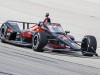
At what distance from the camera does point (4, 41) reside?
17.8 metres

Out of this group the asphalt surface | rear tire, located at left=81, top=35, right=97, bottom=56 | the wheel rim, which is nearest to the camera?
the asphalt surface

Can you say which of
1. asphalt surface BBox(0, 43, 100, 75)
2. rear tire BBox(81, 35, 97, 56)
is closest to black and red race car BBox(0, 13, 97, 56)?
rear tire BBox(81, 35, 97, 56)

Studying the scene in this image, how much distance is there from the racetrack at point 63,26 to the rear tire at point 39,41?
0.22 m

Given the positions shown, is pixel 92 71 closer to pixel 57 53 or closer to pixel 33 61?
pixel 33 61

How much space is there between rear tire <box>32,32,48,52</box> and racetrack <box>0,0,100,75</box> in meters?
0.22

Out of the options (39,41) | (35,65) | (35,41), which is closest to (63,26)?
(35,41)

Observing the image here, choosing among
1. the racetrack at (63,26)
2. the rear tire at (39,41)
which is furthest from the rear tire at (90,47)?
the rear tire at (39,41)

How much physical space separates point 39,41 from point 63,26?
1019 centimetres

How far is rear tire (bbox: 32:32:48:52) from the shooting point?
15.2 m

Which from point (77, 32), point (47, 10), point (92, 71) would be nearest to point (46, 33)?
point (92, 71)

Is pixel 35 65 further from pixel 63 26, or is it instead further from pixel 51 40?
pixel 63 26

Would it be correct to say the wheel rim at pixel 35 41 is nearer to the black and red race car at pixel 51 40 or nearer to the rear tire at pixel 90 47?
the black and red race car at pixel 51 40

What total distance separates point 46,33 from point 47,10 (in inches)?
635

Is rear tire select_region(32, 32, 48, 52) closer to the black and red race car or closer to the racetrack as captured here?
the black and red race car
